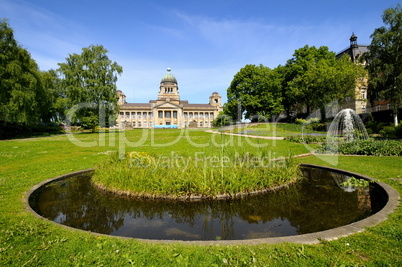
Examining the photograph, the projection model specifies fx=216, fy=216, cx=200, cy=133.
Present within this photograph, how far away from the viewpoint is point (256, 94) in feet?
151

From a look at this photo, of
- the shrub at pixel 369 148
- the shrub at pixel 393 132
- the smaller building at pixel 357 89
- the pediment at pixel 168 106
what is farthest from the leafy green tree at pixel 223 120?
the pediment at pixel 168 106

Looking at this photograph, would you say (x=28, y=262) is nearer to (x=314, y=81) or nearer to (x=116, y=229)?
(x=116, y=229)

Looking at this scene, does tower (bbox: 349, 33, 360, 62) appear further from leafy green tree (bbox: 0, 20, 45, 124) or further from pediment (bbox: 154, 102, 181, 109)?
pediment (bbox: 154, 102, 181, 109)

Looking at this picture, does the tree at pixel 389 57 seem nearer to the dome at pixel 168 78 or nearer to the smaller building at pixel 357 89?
the smaller building at pixel 357 89

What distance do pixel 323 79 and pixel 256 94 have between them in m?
15.2

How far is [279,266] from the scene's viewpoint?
291 cm

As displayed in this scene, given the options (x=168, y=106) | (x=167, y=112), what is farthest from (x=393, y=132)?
(x=167, y=112)

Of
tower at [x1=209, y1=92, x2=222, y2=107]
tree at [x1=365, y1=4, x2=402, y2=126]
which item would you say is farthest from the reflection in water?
tower at [x1=209, y1=92, x2=222, y2=107]

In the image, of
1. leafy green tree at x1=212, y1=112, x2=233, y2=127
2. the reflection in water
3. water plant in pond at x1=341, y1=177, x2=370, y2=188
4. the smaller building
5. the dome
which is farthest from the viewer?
the dome

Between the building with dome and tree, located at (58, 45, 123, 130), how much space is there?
150 feet

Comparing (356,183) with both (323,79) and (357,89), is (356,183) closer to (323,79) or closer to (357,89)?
(323,79)

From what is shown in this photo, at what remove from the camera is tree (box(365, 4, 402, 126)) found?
2659 centimetres

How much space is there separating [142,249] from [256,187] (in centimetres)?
434

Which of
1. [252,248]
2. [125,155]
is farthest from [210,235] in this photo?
[125,155]
